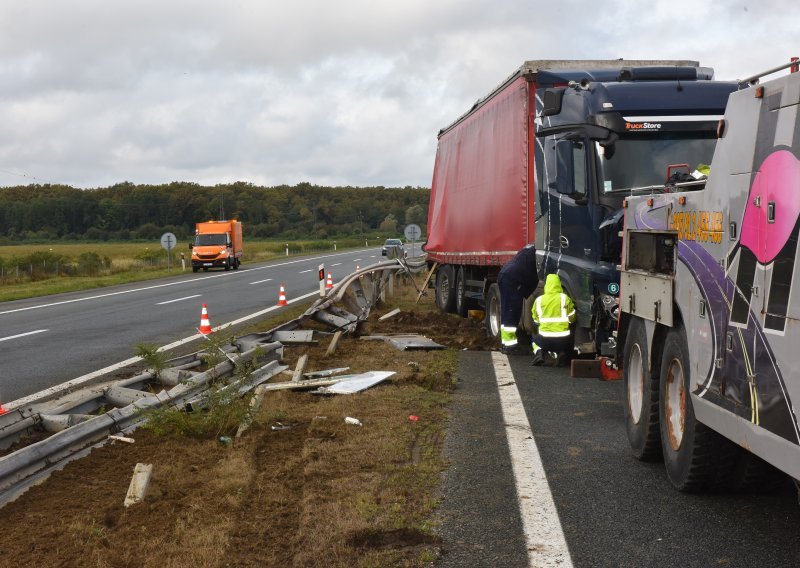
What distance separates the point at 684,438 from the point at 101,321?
52.2ft

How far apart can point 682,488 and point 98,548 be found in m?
3.39

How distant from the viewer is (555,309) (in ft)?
34.9

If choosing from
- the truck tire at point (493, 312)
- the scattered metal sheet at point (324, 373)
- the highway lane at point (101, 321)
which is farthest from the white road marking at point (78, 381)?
the truck tire at point (493, 312)

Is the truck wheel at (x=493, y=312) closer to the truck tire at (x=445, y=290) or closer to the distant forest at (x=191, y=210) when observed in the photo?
the truck tire at (x=445, y=290)

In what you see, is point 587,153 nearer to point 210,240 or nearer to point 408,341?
point 408,341

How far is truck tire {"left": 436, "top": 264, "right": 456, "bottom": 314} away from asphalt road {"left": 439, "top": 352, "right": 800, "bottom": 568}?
10.7 meters

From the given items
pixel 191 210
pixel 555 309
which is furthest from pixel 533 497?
pixel 191 210

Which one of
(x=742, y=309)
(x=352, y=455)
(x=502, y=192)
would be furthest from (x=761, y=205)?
(x=502, y=192)

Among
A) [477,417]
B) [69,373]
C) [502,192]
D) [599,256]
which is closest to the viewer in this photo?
[477,417]

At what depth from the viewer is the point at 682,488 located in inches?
221

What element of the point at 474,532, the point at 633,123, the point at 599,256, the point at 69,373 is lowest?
the point at 69,373

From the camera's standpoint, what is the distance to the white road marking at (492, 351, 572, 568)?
4.61m

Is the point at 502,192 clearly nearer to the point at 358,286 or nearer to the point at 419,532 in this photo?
the point at 358,286

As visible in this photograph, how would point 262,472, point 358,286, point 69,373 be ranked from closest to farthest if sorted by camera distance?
1. point 262,472
2. point 69,373
3. point 358,286
